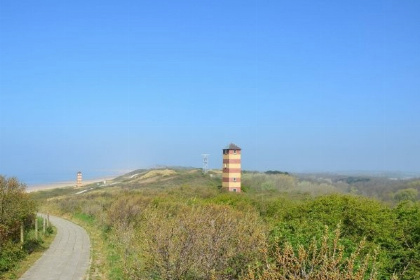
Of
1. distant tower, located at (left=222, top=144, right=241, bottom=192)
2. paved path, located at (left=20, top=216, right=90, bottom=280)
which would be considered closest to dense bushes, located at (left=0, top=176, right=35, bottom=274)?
paved path, located at (left=20, top=216, right=90, bottom=280)

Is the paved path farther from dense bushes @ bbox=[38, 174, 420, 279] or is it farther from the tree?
dense bushes @ bbox=[38, 174, 420, 279]

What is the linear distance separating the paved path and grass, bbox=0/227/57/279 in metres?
0.20

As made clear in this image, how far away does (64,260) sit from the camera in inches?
762

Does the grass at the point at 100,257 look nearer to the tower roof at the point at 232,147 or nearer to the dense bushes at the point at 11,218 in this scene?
the dense bushes at the point at 11,218

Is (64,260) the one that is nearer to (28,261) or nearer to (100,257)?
(28,261)

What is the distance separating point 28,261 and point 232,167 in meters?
24.8

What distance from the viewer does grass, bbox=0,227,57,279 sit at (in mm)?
15944

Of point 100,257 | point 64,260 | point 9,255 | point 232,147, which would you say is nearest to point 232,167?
point 232,147

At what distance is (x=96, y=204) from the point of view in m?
40.4

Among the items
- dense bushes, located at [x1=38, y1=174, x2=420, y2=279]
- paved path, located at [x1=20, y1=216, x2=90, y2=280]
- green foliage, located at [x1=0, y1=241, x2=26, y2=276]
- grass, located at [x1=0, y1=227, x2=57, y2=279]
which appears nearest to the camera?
dense bushes, located at [x1=38, y1=174, x2=420, y2=279]

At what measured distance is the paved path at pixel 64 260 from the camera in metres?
16.1

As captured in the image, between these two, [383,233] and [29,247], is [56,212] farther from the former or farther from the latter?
[383,233]

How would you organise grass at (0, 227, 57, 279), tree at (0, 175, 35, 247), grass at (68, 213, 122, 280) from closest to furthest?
grass at (0, 227, 57, 279) < grass at (68, 213, 122, 280) < tree at (0, 175, 35, 247)

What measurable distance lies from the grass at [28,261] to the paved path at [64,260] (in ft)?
0.65
